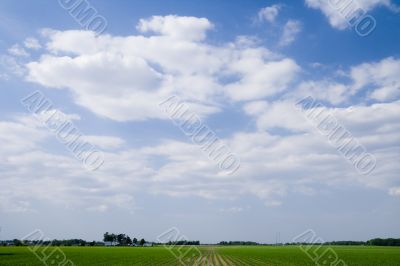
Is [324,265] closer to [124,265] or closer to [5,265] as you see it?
[124,265]

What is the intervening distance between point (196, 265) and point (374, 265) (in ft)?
68.9

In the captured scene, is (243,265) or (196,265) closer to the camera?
(196,265)

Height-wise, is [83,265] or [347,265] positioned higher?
[347,265]

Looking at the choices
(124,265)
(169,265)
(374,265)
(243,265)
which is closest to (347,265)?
(374,265)

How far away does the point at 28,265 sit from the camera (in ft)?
138

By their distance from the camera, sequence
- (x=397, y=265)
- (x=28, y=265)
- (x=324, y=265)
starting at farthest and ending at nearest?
(x=397, y=265) → (x=324, y=265) → (x=28, y=265)

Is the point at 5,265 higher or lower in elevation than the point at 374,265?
lower

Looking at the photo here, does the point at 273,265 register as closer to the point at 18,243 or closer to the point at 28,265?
the point at 28,265

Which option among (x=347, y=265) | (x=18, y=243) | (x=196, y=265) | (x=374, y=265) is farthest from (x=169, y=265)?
(x=18, y=243)

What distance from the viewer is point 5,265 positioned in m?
43.4

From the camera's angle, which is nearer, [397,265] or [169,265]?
[169,265]

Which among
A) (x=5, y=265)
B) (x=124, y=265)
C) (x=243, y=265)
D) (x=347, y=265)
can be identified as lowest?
(x=5, y=265)

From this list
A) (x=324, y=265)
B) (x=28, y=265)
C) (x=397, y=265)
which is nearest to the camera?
(x=28, y=265)

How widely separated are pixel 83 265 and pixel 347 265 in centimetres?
2916
